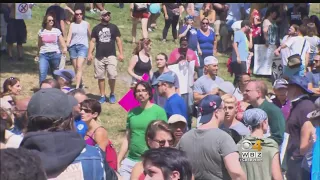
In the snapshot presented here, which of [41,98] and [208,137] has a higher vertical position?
[41,98]

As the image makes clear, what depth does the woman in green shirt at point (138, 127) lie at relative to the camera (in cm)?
757

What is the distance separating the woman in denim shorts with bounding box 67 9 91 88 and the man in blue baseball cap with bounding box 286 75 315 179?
22.3 ft

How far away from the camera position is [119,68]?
16781 millimetres

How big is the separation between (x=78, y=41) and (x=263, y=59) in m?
5.17

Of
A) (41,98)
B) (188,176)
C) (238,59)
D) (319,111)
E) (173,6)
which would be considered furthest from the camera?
(173,6)

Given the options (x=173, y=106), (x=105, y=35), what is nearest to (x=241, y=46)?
(x=105, y=35)

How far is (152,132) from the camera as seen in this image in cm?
615

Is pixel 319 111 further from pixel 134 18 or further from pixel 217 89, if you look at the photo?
pixel 134 18

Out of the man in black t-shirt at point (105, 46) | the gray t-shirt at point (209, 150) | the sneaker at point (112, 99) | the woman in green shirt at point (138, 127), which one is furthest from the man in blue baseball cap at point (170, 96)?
the sneaker at point (112, 99)

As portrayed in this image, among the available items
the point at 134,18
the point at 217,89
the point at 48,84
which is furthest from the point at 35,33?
the point at 48,84

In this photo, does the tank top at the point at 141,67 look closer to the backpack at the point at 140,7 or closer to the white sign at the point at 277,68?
the white sign at the point at 277,68

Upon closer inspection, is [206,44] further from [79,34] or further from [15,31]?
[15,31]

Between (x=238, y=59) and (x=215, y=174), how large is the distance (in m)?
9.18

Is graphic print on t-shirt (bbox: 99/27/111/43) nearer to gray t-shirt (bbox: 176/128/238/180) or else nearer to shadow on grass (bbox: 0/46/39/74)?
shadow on grass (bbox: 0/46/39/74)
